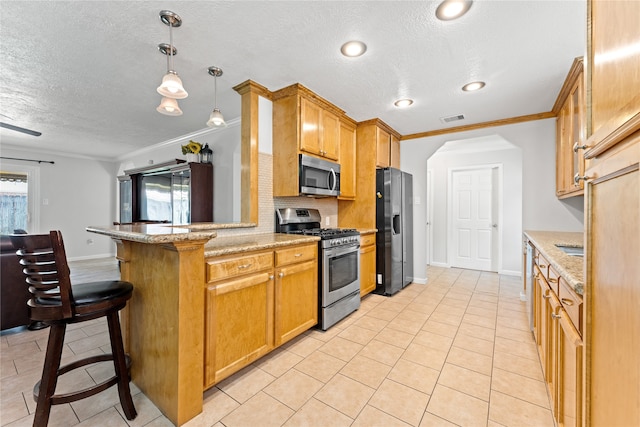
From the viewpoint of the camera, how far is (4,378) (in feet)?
6.07

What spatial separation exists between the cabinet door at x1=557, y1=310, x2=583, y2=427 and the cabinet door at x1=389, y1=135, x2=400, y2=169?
319 cm

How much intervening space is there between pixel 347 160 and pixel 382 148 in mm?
598

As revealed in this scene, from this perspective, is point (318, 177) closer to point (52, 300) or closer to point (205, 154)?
point (205, 154)

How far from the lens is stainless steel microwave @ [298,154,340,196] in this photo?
9.25 ft

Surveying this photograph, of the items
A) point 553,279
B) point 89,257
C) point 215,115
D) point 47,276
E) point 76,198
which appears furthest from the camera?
point 89,257

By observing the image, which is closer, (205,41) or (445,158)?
(205,41)

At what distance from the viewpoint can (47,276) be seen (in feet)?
4.31

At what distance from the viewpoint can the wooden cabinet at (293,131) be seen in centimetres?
276

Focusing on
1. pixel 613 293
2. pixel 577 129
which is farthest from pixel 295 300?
pixel 577 129

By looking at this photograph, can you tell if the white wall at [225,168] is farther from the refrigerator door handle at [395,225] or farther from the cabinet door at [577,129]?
the cabinet door at [577,129]

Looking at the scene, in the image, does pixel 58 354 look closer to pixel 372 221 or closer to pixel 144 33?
pixel 144 33

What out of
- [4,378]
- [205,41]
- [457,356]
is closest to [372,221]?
[457,356]

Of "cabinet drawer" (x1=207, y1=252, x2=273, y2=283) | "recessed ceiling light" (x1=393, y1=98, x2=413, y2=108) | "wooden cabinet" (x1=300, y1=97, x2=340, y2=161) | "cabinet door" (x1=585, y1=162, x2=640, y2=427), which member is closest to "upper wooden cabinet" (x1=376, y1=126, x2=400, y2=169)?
"recessed ceiling light" (x1=393, y1=98, x2=413, y2=108)

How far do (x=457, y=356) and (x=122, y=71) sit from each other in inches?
148
